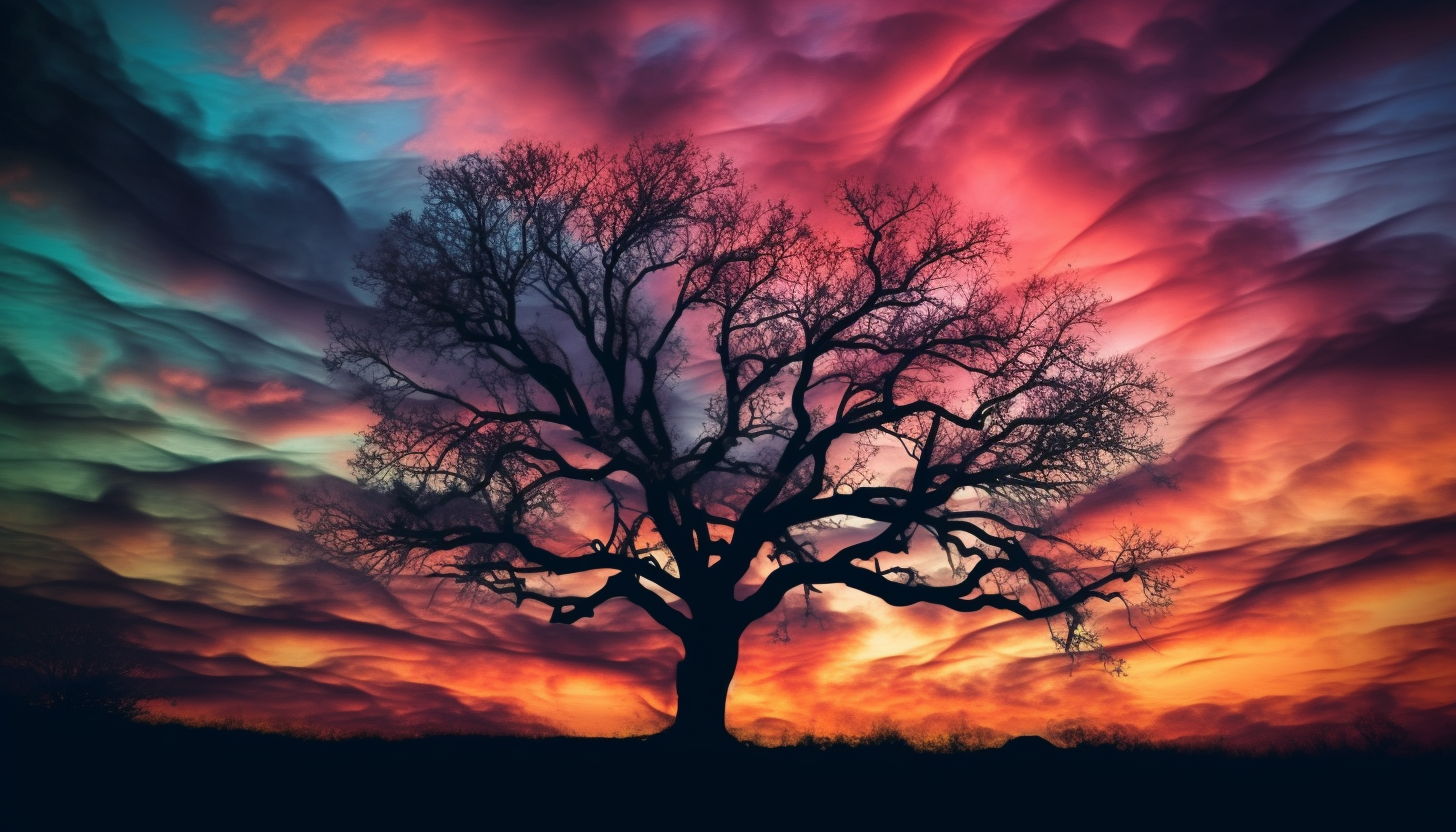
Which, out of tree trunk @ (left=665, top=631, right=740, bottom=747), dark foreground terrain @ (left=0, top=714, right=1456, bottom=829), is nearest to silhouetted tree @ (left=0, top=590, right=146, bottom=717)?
dark foreground terrain @ (left=0, top=714, right=1456, bottom=829)

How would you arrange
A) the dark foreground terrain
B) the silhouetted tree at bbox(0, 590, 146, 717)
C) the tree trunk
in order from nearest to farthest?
the dark foreground terrain → the silhouetted tree at bbox(0, 590, 146, 717) → the tree trunk

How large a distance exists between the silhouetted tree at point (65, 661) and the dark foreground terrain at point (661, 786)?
205 cm

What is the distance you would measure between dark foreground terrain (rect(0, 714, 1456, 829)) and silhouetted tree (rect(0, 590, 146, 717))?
6.73 feet

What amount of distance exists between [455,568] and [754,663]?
9655mm

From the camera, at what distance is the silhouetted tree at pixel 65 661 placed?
1451 cm

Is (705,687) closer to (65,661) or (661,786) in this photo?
(661,786)

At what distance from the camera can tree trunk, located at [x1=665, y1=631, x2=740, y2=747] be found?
48.7 feet

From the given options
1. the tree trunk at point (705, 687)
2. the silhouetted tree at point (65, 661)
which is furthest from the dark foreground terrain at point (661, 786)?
the silhouetted tree at point (65, 661)

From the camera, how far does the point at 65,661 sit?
1775cm

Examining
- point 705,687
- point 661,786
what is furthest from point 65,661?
point 661,786

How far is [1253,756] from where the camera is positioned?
41.6ft

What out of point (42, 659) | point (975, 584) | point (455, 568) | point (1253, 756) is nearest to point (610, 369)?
point (455, 568)

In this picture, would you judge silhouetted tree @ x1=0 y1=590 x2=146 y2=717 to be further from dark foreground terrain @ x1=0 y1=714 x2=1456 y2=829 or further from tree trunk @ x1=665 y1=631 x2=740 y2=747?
tree trunk @ x1=665 y1=631 x2=740 y2=747

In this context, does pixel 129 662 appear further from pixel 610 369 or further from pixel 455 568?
pixel 610 369
